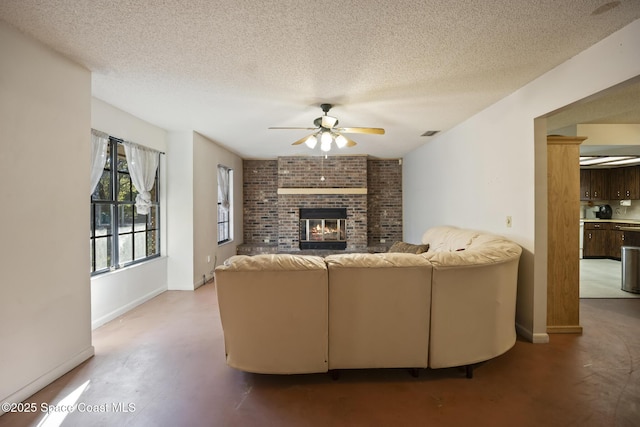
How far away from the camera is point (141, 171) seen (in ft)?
12.3

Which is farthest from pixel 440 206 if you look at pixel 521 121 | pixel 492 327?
pixel 492 327

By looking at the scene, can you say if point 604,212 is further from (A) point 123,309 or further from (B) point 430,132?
(A) point 123,309

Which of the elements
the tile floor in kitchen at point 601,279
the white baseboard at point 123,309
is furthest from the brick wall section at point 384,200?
the white baseboard at point 123,309

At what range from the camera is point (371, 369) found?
2209 mm

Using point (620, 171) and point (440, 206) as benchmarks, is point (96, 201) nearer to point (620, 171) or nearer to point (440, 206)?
point (440, 206)

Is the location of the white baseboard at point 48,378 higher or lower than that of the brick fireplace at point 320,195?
lower

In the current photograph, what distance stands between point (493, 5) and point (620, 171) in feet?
25.6

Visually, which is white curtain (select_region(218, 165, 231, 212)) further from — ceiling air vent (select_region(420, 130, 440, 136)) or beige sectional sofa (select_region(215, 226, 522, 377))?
→ beige sectional sofa (select_region(215, 226, 522, 377))

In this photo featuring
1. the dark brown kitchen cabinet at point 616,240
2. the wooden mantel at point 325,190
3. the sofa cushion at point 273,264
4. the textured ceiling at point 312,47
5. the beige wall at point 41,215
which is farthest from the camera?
the wooden mantel at point 325,190

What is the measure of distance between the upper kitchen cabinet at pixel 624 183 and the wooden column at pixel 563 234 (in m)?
5.72

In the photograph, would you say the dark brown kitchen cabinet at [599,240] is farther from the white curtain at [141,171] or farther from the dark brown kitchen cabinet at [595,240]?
the white curtain at [141,171]

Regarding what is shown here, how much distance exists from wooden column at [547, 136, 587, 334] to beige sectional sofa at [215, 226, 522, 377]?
1340 millimetres

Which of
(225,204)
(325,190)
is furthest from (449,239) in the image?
(225,204)

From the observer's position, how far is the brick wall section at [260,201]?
22.6 feet
